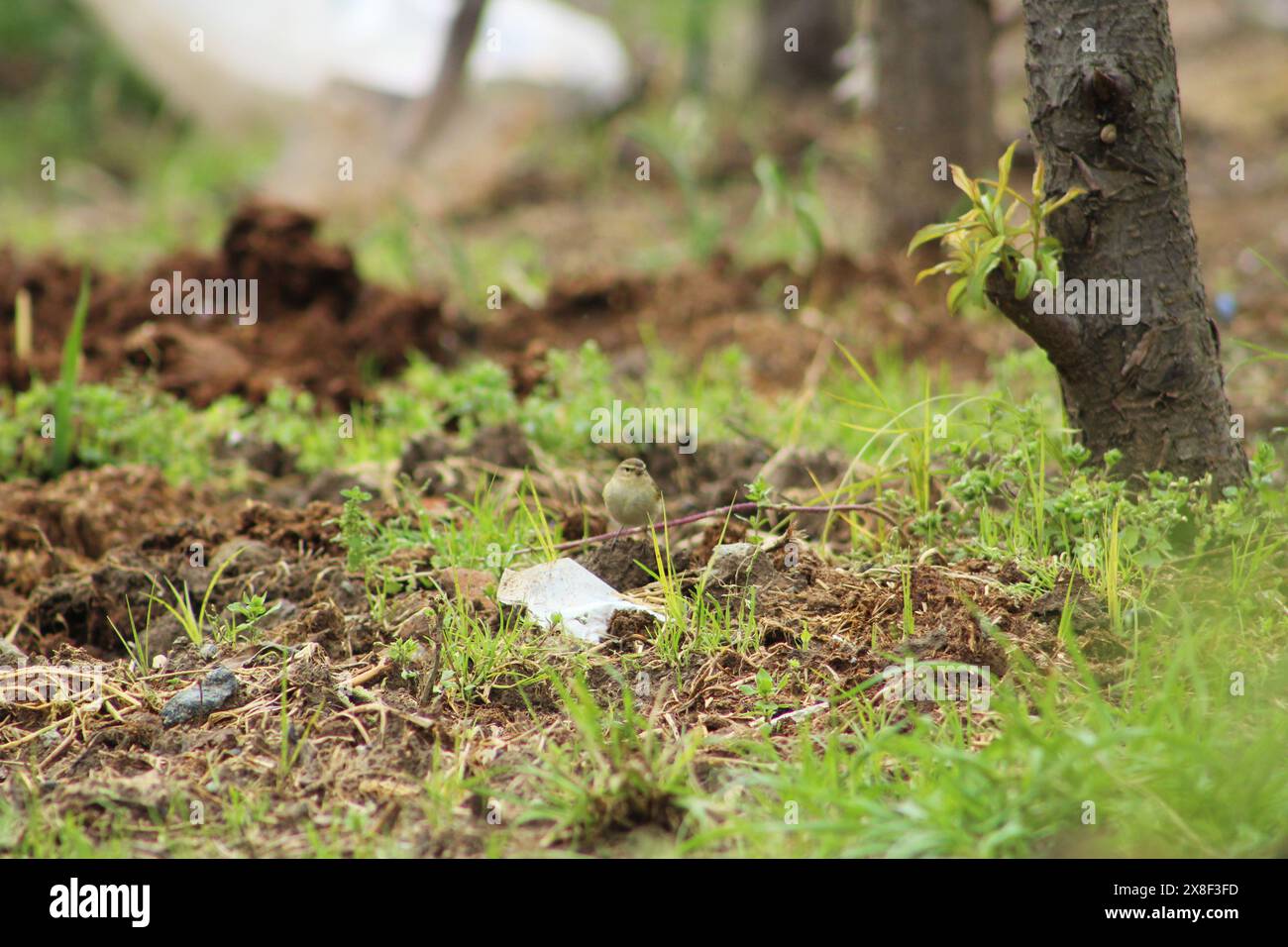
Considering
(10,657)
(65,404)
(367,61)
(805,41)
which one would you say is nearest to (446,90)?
(367,61)

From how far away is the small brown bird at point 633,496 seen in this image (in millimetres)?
3357

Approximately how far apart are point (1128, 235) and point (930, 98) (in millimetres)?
3509

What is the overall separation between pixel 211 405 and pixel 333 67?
6.03 m

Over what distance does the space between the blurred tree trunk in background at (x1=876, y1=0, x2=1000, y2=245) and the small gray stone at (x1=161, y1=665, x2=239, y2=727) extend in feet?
15.4

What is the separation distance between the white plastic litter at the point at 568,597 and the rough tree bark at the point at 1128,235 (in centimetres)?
125

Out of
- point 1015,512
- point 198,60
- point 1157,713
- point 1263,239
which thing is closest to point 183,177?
point 198,60

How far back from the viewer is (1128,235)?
321 centimetres

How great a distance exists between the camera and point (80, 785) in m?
2.58

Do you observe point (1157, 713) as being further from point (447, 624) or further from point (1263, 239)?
point (1263, 239)

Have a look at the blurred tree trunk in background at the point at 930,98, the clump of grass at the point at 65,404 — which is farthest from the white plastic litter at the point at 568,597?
the blurred tree trunk in background at the point at 930,98

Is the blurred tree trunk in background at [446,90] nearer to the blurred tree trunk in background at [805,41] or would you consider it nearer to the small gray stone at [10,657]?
the blurred tree trunk in background at [805,41]

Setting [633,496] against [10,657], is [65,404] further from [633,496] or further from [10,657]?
[633,496]

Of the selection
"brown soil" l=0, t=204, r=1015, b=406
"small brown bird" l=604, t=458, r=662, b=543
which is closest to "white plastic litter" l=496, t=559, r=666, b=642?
"small brown bird" l=604, t=458, r=662, b=543

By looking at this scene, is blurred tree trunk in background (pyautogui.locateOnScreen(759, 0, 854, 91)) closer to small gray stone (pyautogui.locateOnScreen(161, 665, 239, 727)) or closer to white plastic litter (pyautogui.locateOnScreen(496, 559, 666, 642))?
white plastic litter (pyautogui.locateOnScreen(496, 559, 666, 642))
